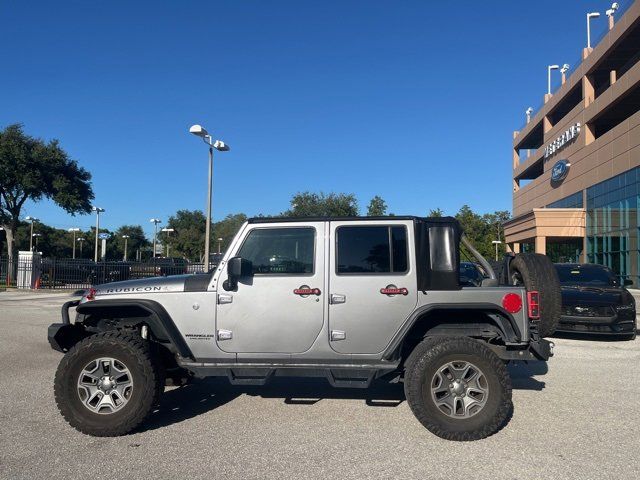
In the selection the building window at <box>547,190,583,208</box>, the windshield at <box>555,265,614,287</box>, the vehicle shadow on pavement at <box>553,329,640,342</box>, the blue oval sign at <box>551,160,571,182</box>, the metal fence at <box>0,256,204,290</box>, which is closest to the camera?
the vehicle shadow on pavement at <box>553,329,640,342</box>

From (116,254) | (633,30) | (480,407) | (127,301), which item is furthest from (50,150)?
(116,254)

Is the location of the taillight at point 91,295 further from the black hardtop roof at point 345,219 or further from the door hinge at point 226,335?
the black hardtop roof at point 345,219

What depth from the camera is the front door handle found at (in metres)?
4.83

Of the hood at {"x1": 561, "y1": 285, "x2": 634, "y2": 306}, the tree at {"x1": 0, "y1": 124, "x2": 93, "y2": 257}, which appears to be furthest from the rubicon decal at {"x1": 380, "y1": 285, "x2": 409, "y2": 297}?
the tree at {"x1": 0, "y1": 124, "x2": 93, "y2": 257}

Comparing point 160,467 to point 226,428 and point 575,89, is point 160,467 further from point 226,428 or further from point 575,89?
point 575,89

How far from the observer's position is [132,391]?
468cm

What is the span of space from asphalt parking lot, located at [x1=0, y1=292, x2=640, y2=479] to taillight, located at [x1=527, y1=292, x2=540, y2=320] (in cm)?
109

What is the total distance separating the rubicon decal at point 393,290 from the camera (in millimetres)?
4785

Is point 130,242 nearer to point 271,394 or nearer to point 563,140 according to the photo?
point 563,140

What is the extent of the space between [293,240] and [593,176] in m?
36.8

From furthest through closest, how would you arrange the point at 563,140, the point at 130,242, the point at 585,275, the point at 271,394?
the point at 130,242
the point at 563,140
the point at 585,275
the point at 271,394

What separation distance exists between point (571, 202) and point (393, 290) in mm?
40438

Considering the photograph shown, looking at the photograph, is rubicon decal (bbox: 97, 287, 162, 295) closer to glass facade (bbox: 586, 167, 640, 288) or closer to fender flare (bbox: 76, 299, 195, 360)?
fender flare (bbox: 76, 299, 195, 360)

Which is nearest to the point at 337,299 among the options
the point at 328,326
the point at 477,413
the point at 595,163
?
the point at 328,326
